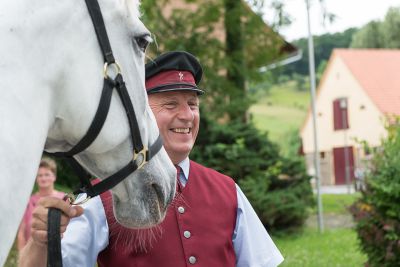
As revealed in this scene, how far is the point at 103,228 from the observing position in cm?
240

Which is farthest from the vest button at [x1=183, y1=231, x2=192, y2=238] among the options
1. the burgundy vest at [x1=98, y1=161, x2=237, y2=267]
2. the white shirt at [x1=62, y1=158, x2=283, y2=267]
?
the white shirt at [x1=62, y1=158, x2=283, y2=267]

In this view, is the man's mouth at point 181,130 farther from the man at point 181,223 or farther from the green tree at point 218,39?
the green tree at point 218,39

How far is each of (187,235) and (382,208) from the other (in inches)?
182

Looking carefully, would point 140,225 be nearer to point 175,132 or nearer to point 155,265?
point 155,265

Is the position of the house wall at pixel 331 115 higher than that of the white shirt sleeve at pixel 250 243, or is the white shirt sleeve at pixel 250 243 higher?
the house wall at pixel 331 115

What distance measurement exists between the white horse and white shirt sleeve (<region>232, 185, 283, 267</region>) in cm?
83

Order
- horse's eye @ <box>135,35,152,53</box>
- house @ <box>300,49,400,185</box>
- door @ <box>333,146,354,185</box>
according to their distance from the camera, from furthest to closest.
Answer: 1. door @ <box>333,146,354,185</box>
2. house @ <box>300,49,400,185</box>
3. horse's eye @ <box>135,35,152,53</box>

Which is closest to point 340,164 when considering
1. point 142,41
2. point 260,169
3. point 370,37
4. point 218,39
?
point 370,37

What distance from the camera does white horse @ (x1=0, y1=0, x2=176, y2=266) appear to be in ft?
5.13

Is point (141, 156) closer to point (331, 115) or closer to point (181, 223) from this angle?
point (181, 223)

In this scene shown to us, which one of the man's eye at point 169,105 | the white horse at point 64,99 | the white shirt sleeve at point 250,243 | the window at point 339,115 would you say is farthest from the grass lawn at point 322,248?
the window at point 339,115

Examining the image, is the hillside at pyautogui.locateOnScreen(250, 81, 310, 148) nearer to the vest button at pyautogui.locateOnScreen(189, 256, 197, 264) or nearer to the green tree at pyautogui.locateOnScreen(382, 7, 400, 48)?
the green tree at pyautogui.locateOnScreen(382, 7, 400, 48)

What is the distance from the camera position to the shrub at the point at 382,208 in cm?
650

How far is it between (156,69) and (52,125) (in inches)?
43.0
